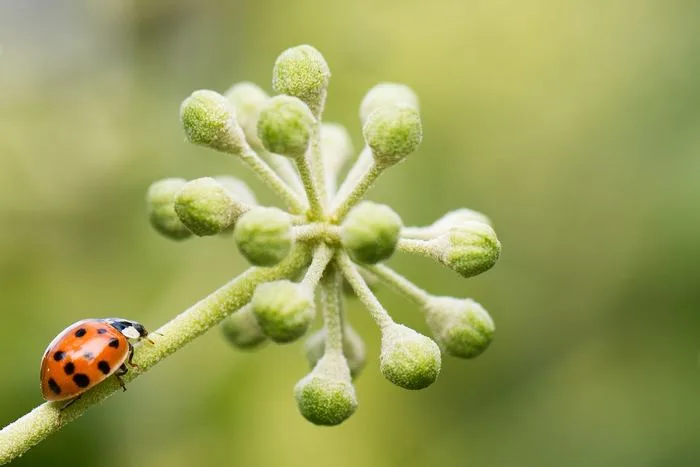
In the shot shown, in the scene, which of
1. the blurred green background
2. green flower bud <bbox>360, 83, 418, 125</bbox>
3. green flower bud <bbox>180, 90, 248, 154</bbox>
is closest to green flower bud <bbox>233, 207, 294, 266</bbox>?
green flower bud <bbox>180, 90, 248, 154</bbox>

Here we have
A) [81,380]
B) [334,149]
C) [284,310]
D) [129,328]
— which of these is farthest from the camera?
[334,149]

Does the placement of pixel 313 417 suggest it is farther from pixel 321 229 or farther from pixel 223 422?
pixel 223 422

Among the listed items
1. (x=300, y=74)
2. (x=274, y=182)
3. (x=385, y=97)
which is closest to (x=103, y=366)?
(x=274, y=182)

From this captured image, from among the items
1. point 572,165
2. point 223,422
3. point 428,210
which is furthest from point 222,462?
point 572,165

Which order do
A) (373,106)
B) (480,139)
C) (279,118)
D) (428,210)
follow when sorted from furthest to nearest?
1. (480,139)
2. (428,210)
3. (373,106)
4. (279,118)

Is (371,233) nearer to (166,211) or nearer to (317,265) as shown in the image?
(317,265)
